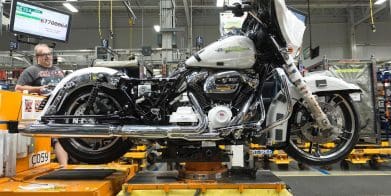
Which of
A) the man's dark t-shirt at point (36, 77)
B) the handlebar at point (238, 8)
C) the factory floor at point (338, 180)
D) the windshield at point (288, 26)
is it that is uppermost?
the handlebar at point (238, 8)

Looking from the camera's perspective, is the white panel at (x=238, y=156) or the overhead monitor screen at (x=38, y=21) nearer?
the white panel at (x=238, y=156)

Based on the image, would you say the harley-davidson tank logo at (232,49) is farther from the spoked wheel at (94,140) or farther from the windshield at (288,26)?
the spoked wheel at (94,140)

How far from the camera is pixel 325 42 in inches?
768

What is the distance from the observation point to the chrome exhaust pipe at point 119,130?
2887 mm

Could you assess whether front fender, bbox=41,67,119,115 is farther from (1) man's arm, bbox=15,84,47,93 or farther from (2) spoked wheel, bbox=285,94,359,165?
(2) spoked wheel, bbox=285,94,359,165

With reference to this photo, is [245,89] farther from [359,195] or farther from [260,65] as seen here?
[359,195]

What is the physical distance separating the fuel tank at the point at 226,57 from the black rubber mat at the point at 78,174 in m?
1.20

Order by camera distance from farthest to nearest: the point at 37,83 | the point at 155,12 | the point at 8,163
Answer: the point at 155,12, the point at 37,83, the point at 8,163

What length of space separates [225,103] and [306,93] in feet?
2.09

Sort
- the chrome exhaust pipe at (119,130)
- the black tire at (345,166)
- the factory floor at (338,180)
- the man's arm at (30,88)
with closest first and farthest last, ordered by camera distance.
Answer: the chrome exhaust pipe at (119,130)
the man's arm at (30,88)
the factory floor at (338,180)
the black tire at (345,166)

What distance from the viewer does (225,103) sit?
307 centimetres

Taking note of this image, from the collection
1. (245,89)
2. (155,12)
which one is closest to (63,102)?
(245,89)

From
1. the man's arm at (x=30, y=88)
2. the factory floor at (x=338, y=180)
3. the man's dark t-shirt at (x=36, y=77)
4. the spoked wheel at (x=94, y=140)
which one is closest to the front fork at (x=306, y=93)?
the spoked wheel at (x=94, y=140)

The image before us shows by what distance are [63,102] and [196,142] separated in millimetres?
1135
